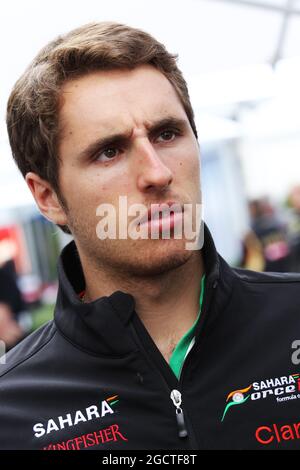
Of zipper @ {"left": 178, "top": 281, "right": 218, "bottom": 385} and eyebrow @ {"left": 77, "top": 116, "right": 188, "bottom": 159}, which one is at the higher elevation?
eyebrow @ {"left": 77, "top": 116, "right": 188, "bottom": 159}

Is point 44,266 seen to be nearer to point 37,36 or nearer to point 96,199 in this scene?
point 37,36

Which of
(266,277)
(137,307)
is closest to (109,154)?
Result: (137,307)

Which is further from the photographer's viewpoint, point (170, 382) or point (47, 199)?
point (47, 199)

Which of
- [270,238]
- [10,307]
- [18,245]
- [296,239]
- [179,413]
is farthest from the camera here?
[18,245]

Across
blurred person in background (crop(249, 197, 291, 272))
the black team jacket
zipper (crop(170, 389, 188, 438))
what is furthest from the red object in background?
Result: zipper (crop(170, 389, 188, 438))

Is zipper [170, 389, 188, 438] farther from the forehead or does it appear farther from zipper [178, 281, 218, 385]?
the forehead

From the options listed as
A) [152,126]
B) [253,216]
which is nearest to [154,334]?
[152,126]

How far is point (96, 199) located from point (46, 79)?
42 cm

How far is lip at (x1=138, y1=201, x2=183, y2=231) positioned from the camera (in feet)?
5.37

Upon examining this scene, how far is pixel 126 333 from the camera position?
65.2 inches

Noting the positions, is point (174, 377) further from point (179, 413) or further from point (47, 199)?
point (47, 199)

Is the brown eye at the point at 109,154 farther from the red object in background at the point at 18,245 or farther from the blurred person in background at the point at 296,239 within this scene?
the red object in background at the point at 18,245

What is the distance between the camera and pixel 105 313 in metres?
1.67

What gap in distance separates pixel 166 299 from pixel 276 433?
0.47m
